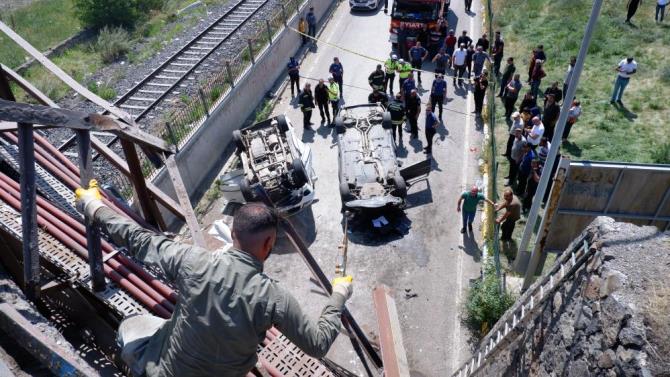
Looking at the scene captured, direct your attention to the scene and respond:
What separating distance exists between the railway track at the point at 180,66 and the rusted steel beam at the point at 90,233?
8353 millimetres

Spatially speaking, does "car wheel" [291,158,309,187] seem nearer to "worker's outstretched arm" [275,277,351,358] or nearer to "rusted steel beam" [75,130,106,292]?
"rusted steel beam" [75,130,106,292]

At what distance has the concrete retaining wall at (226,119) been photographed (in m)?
12.8

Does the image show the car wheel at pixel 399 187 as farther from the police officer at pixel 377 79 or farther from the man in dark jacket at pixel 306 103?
the police officer at pixel 377 79

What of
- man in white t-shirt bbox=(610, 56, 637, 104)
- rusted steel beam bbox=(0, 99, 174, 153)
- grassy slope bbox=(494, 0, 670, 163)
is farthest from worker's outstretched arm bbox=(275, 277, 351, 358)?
man in white t-shirt bbox=(610, 56, 637, 104)

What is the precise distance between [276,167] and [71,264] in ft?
24.5

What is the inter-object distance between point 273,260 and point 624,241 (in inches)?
309

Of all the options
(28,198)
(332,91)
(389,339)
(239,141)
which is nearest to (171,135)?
(239,141)

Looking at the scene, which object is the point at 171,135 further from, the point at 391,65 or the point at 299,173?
the point at 391,65

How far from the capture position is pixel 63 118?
10.6 ft

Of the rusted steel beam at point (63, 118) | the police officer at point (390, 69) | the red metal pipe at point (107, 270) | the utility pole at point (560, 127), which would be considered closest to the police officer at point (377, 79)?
the police officer at point (390, 69)

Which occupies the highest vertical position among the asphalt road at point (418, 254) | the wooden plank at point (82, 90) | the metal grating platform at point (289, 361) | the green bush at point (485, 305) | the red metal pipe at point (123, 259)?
the wooden plank at point (82, 90)

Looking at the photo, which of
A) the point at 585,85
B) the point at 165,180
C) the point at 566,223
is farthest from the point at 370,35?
the point at 566,223

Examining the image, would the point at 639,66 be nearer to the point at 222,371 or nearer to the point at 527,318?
the point at 527,318

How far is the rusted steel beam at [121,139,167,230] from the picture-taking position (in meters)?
4.71
